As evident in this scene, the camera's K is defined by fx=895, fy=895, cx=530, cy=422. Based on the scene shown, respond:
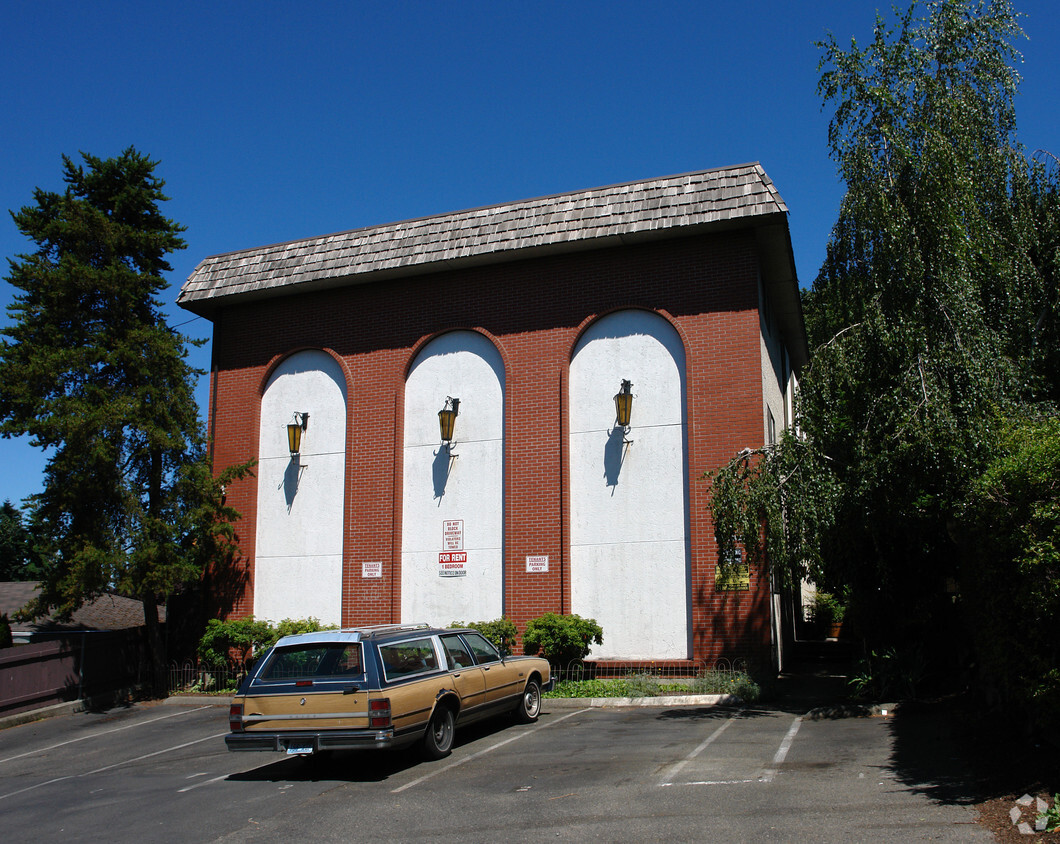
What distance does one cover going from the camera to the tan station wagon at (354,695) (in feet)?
30.2

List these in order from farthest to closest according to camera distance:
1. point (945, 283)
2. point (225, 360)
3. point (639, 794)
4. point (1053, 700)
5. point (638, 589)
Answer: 1. point (225, 360)
2. point (638, 589)
3. point (945, 283)
4. point (639, 794)
5. point (1053, 700)

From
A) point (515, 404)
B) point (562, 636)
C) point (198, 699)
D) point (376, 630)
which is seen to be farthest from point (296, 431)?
point (376, 630)

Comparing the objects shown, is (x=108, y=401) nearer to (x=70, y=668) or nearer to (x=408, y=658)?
(x=70, y=668)

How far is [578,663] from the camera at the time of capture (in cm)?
1540

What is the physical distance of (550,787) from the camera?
28.0 feet

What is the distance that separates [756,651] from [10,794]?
10680 mm

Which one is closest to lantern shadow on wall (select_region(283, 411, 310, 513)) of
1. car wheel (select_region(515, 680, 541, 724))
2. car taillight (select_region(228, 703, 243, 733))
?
car wheel (select_region(515, 680, 541, 724))

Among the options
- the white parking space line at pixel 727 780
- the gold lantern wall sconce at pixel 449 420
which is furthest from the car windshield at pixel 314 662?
the gold lantern wall sconce at pixel 449 420

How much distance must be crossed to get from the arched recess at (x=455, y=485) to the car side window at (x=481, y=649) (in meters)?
4.87

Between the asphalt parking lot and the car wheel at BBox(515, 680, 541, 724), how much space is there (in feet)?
0.92

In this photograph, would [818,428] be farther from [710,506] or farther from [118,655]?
[118,655]

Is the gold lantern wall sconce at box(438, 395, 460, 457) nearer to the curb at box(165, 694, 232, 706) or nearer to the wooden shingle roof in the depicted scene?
the wooden shingle roof

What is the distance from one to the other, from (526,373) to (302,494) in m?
5.52

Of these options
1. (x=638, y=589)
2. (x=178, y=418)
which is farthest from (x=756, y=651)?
(x=178, y=418)
